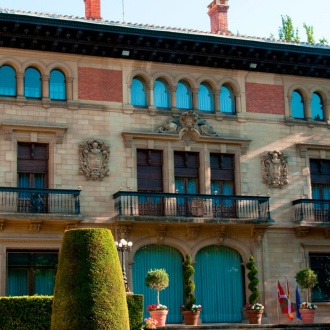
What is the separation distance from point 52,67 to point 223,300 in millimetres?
10521

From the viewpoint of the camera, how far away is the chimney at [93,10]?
31.3 m

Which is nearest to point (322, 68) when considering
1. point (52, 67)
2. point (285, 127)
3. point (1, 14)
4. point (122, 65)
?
point (285, 127)

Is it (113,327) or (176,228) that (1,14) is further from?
(113,327)

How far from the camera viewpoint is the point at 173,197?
2977 cm

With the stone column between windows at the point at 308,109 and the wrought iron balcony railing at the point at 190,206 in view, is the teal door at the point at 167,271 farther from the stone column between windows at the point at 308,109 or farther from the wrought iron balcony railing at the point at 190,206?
the stone column between windows at the point at 308,109

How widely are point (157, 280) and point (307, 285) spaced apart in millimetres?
5846

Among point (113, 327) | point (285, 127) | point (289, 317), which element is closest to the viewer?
point (113, 327)

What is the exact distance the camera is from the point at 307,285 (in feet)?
97.1

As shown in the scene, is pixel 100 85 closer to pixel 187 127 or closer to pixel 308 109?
pixel 187 127

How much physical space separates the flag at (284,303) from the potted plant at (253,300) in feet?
2.58

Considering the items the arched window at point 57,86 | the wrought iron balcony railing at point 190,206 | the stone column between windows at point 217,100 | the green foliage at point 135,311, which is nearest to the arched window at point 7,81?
the arched window at point 57,86

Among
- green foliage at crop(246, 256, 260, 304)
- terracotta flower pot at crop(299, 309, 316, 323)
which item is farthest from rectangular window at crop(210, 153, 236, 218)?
terracotta flower pot at crop(299, 309, 316, 323)

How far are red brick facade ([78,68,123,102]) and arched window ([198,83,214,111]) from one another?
3242mm

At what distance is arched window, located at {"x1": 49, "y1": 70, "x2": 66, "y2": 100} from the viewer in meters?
29.6
